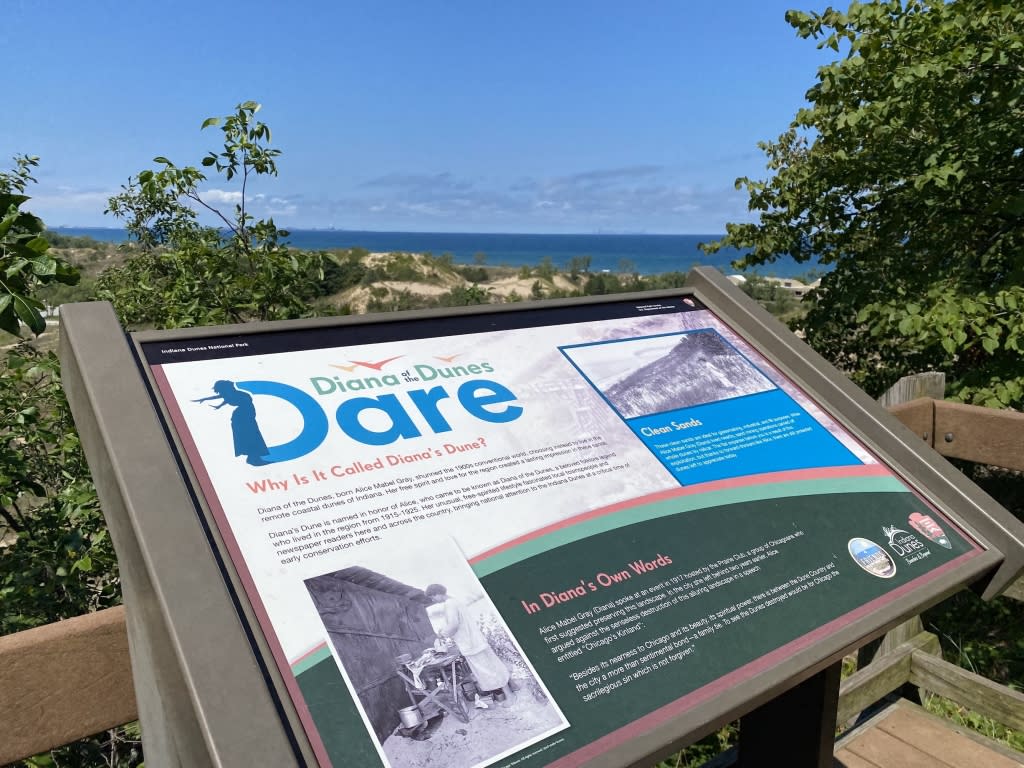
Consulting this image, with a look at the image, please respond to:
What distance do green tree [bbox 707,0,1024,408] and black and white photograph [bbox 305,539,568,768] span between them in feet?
9.35

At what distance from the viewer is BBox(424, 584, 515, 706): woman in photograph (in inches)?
37.2

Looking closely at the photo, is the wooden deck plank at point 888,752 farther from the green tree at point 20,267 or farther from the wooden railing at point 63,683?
the green tree at point 20,267

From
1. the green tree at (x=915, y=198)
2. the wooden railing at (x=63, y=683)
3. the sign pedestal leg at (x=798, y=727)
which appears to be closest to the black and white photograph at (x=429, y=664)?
the wooden railing at (x=63, y=683)

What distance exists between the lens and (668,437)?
4.65 ft

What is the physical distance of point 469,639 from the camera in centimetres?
97

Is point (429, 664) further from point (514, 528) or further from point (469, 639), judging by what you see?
point (514, 528)

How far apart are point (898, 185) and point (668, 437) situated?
12.9 feet

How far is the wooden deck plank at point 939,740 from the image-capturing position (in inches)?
85.0

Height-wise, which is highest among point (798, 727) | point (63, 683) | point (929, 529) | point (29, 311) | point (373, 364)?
point (29, 311)

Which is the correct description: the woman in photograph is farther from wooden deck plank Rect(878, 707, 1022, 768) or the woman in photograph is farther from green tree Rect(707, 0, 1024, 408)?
green tree Rect(707, 0, 1024, 408)

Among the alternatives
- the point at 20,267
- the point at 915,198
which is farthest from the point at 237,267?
the point at 915,198

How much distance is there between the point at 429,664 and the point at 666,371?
2.79 ft

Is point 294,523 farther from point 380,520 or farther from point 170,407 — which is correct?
point 170,407

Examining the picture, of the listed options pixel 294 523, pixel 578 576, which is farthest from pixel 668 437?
pixel 294 523
